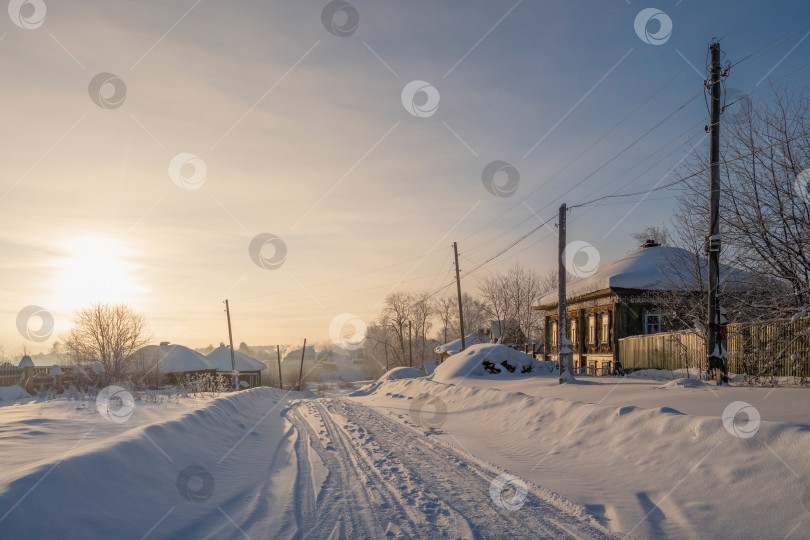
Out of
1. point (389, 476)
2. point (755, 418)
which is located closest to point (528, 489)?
point (389, 476)

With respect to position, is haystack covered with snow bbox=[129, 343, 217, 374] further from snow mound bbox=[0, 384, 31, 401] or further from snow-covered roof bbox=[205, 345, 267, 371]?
snow mound bbox=[0, 384, 31, 401]

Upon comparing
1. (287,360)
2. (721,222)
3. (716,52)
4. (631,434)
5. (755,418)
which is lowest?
(287,360)

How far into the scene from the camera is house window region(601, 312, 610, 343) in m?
27.7

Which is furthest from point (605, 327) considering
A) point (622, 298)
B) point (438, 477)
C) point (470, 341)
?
point (470, 341)

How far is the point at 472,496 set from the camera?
6383 mm

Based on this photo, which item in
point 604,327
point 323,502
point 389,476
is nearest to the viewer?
point 323,502

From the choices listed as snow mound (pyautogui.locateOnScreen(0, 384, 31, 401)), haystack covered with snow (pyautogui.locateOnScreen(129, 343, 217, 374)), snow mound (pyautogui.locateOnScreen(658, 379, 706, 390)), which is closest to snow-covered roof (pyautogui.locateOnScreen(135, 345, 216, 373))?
haystack covered with snow (pyautogui.locateOnScreen(129, 343, 217, 374))

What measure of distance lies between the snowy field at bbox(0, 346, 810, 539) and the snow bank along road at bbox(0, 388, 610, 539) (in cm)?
2

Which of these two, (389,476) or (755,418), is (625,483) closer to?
(755,418)

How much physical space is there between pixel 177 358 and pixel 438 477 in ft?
184

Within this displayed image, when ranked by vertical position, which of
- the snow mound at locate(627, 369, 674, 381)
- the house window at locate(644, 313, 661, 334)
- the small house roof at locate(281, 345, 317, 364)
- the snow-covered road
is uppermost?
the house window at locate(644, 313, 661, 334)

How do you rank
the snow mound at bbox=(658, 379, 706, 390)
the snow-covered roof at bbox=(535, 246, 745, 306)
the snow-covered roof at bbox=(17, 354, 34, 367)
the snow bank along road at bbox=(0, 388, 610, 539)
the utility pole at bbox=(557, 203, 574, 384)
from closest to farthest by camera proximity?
the snow bank along road at bbox=(0, 388, 610, 539) → the snow mound at bbox=(658, 379, 706, 390) → the utility pole at bbox=(557, 203, 574, 384) → the snow-covered roof at bbox=(535, 246, 745, 306) → the snow-covered roof at bbox=(17, 354, 34, 367)

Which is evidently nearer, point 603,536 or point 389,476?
point 603,536

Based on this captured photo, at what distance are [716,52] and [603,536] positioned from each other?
12.9 m
